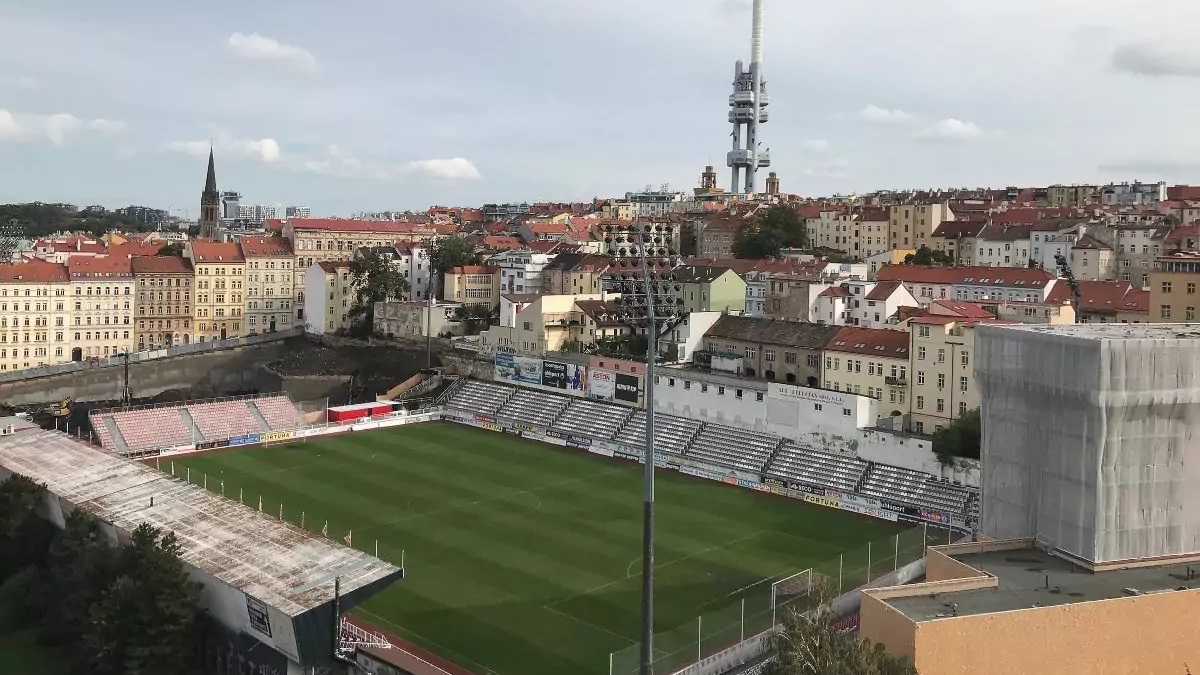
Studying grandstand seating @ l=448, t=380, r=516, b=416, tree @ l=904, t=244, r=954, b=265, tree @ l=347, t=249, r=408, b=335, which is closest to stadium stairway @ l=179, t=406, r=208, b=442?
grandstand seating @ l=448, t=380, r=516, b=416

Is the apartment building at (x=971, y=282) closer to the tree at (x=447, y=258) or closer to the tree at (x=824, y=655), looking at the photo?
the tree at (x=447, y=258)

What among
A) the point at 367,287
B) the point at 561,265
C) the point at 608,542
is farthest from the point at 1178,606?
the point at 367,287

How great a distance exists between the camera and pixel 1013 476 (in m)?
25.2

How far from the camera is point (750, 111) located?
155000 mm

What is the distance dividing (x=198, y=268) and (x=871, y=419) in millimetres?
60554

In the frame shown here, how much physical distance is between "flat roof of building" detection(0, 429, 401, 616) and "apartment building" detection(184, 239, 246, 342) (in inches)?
1911

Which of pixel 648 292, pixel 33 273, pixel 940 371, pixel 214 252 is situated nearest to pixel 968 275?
pixel 940 371

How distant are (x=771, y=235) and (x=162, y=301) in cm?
4912

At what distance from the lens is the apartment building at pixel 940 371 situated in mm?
41094

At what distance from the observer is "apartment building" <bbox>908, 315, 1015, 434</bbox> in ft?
135

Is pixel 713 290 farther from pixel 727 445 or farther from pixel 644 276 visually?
pixel 644 276

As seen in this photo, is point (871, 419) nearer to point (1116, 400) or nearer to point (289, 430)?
point (1116, 400)

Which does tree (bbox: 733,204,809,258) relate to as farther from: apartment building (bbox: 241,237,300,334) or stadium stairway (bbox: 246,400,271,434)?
stadium stairway (bbox: 246,400,271,434)

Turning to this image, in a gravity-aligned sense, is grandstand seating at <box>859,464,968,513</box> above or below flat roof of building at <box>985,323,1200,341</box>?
below
